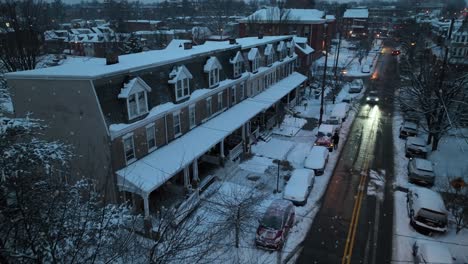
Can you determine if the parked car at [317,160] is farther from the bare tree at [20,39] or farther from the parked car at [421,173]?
the bare tree at [20,39]

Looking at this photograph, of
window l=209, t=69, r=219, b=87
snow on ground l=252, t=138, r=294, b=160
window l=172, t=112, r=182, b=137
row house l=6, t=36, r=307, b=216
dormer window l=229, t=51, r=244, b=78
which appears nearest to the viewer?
row house l=6, t=36, r=307, b=216

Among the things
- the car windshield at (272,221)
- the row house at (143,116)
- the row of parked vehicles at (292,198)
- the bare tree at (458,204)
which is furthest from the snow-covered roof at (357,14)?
the car windshield at (272,221)

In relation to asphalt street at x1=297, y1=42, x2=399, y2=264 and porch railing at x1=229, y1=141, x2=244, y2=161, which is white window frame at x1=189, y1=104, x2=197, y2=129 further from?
asphalt street at x1=297, y1=42, x2=399, y2=264

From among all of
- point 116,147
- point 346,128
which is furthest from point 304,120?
point 116,147

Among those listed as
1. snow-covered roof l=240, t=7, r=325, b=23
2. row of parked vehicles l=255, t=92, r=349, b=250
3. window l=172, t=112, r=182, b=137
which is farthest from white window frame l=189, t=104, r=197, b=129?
snow-covered roof l=240, t=7, r=325, b=23

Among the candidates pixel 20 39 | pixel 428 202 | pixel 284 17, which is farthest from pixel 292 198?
pixel 284 17

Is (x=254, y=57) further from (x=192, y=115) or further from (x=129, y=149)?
(x=129, y=149)

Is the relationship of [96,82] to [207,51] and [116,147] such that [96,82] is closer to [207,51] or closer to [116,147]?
[116,147]
